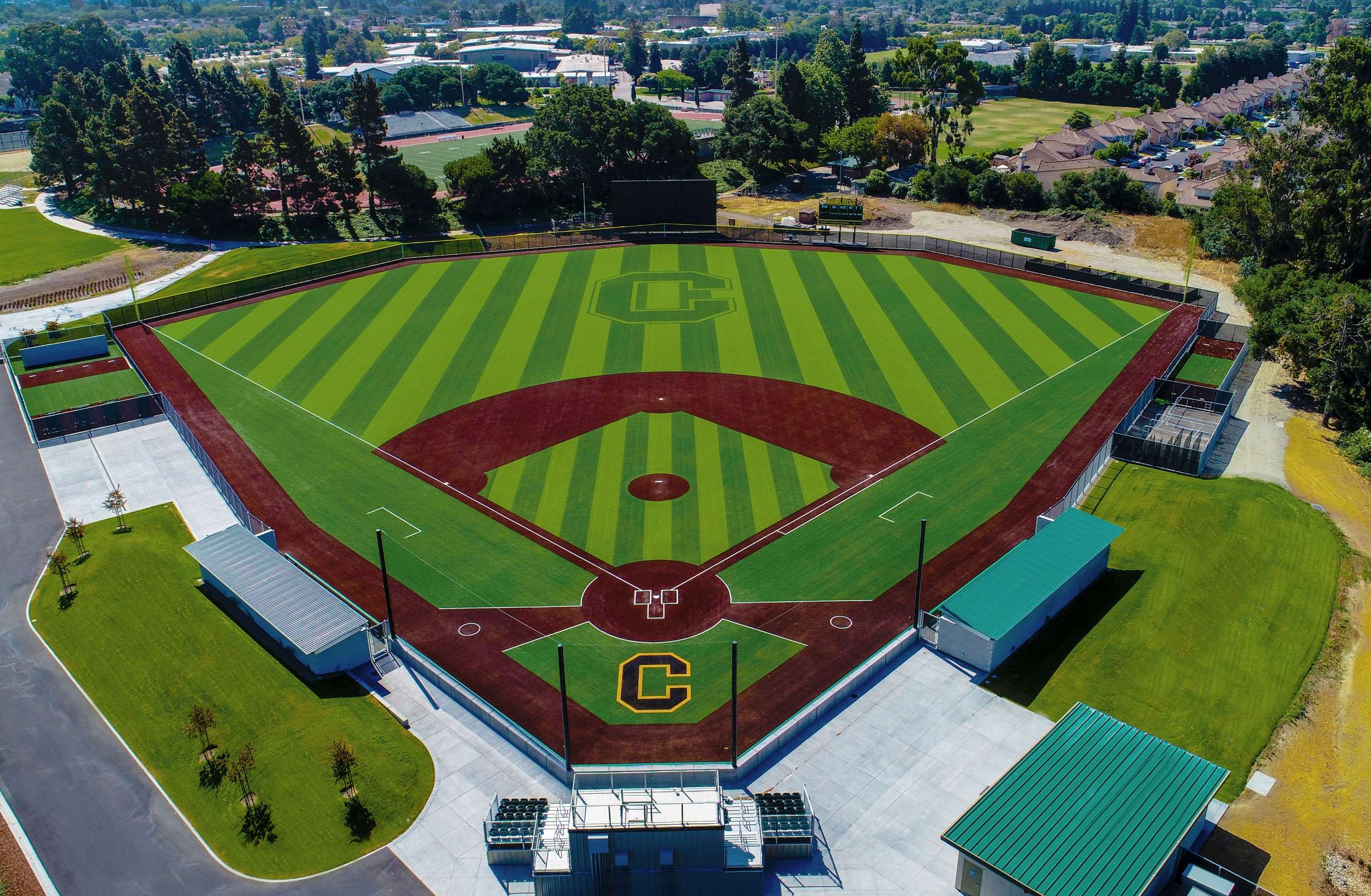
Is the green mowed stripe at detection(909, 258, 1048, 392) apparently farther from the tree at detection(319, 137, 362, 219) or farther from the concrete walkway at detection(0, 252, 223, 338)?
the concrete walkway at detection(0, 252, 223, 338)

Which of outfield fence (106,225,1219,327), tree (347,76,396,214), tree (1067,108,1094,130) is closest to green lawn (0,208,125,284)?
outfield fence (106,225,1219,327)

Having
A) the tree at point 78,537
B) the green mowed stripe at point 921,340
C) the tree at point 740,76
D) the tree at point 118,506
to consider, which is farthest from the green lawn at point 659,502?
the tree at point 740,76

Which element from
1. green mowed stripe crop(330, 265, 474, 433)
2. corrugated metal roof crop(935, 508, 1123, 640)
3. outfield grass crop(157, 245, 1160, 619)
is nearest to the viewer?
corrugated metal roof crop(935, 508, 1123, 640)

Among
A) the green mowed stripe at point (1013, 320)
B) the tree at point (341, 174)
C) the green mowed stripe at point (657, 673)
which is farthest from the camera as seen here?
the tree at point (341, 174)

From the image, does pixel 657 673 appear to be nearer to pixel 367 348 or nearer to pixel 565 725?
pixel 565 725

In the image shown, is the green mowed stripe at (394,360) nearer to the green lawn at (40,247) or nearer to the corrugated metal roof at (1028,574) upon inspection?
the corrugated metal roof at (1028,574)

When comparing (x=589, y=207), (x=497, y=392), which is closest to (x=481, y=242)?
(x=589, y=207)
